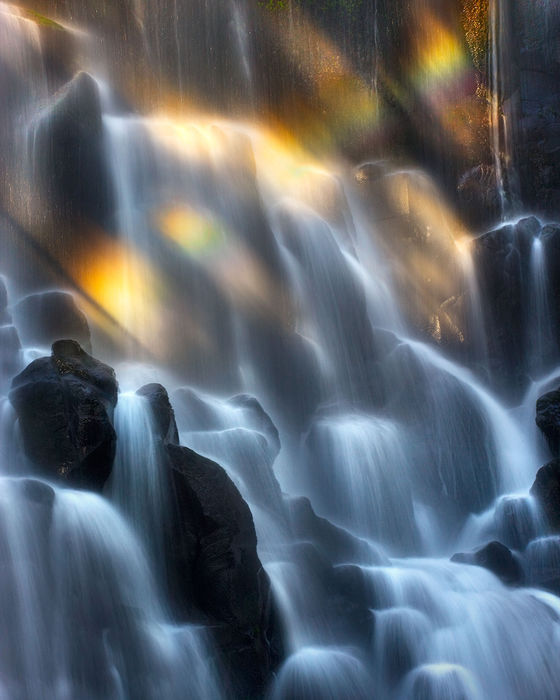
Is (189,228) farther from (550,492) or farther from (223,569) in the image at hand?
(223,569)

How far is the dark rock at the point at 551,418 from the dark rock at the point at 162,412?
7500 millimetres

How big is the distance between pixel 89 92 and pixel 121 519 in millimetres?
10010

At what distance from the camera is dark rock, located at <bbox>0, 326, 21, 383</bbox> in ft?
41.7

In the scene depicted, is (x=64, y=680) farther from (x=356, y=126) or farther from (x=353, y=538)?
(x=356, y=126)

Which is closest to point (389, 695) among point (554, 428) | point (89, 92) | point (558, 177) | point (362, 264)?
point (554, 428)

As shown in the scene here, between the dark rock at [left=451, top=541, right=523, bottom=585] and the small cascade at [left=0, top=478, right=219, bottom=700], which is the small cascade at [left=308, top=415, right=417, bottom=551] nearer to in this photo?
the dark rock at [left=451, top=541, right=523, bottom=585]

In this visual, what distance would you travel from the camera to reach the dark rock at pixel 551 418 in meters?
15.6

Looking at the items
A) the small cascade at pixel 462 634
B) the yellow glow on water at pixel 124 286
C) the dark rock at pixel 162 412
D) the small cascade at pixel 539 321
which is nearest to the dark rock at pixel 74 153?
the yellow glow on water at pixel 124 286

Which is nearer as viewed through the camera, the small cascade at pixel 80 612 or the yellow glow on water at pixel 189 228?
the small cascade at pixel 80 612

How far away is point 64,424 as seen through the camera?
10164mm

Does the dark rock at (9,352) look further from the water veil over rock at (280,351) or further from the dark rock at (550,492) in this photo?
the dark rock at (550,492)

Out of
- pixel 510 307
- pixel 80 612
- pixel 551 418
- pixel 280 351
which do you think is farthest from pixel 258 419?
pixel 510 307

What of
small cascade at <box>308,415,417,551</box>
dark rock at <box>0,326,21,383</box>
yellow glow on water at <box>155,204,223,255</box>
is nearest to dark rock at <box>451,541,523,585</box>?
small cascade at <box>308,415,417,551</box>

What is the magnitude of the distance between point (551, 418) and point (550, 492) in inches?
63.8
